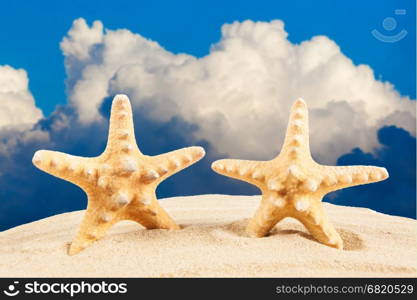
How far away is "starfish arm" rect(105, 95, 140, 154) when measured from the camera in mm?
3762

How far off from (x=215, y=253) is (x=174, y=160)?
80cm

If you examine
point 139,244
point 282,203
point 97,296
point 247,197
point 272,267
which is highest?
point 247,197

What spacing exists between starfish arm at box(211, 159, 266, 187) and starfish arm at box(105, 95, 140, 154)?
597mm

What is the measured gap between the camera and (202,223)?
4.13 meters

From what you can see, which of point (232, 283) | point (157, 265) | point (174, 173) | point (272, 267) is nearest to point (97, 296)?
point (157, 265)

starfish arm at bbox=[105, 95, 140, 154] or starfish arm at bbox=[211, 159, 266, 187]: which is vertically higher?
starfish arm at bbox=[105, 95, 140, 154]

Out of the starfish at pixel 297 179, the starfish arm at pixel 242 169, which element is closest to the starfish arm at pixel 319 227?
the starfish at pixel 297 179

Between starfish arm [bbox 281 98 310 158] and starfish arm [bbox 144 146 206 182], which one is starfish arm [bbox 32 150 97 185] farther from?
starfish arm [bbox 281 98 310 158]

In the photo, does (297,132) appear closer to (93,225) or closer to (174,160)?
(174,160)

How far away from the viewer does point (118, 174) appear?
12.1ft

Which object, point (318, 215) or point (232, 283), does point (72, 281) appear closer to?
point (232, 283)

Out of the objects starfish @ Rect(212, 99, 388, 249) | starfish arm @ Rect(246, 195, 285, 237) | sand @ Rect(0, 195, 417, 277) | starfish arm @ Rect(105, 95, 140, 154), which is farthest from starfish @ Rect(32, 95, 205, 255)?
starfish arm @ Rect(246, 195, 285, 237)

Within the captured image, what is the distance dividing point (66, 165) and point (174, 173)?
74cm

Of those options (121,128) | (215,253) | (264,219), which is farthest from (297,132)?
(121,128)
